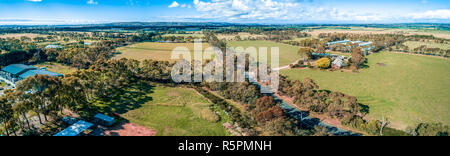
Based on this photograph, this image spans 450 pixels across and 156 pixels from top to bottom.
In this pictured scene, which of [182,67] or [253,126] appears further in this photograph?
[182,67]

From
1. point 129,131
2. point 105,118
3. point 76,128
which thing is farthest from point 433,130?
point 76,128

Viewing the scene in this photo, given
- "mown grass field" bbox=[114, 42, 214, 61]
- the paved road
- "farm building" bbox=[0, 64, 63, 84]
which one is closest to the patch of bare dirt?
the paved road

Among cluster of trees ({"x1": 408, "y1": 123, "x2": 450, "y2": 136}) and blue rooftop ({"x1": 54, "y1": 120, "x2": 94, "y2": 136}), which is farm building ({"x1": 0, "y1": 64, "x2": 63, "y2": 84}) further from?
cluster of trees ({"x1": 408, "y1": 123, "x2": 450, "y2": 136})

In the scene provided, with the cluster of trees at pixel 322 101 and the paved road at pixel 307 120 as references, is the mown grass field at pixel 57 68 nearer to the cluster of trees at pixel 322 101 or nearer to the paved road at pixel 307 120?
the paved road at pixel 307 120

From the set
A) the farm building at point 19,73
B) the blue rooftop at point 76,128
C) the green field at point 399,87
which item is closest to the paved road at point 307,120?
the green field at point 399,87
